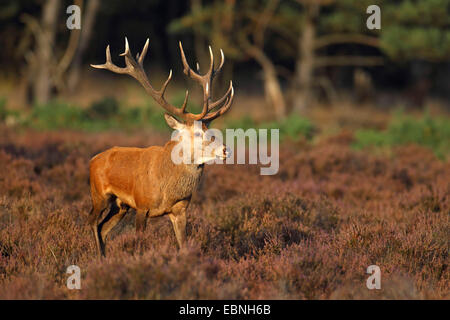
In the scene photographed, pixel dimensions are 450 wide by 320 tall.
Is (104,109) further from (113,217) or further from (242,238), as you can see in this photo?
(242,238)

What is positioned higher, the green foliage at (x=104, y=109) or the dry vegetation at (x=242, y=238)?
the green foliage at (x=104, y=109)

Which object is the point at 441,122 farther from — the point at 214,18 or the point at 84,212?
the point at 84,212

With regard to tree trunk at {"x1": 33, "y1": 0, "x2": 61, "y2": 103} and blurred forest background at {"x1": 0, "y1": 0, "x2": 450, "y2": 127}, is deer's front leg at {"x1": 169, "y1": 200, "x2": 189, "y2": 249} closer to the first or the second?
blurred forest background at {"x1": 0, "y1": 0, "x2": 450, "y2": 127}

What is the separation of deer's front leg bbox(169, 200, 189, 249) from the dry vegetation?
0.12 meters

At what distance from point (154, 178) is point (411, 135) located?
32.7ft

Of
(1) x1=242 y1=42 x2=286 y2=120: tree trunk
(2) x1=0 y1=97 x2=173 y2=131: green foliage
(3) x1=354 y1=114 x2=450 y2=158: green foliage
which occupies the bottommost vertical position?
(3) x1=354 y1=114 x2=450 y2=158: green foliage

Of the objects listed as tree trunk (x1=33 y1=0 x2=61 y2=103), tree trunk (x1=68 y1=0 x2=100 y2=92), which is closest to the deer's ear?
tree trunk (x1=33 y1=0 x2=61 y2=103)

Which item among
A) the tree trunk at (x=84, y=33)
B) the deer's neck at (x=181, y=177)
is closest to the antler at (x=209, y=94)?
the deer's neck at (x=181, y=177)

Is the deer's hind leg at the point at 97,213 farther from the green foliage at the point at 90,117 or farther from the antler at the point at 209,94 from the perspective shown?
the green foliage at the point at 90,117

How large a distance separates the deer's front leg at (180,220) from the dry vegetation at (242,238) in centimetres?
12

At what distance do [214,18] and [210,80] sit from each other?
13424 mm

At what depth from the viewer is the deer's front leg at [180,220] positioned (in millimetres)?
5039

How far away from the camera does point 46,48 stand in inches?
727

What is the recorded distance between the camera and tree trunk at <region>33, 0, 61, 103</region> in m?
17.5
